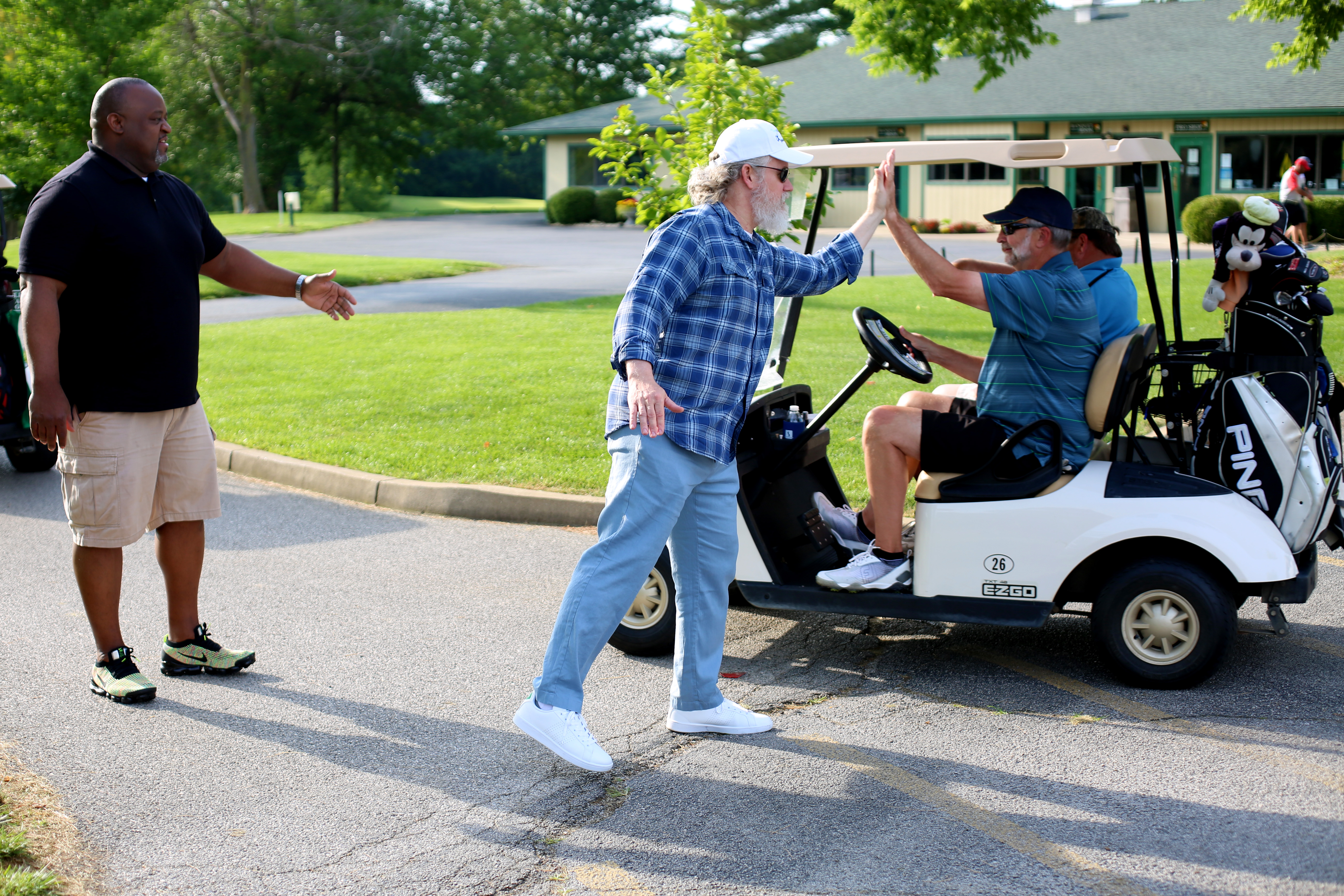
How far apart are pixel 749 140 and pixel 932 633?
7.05 feet

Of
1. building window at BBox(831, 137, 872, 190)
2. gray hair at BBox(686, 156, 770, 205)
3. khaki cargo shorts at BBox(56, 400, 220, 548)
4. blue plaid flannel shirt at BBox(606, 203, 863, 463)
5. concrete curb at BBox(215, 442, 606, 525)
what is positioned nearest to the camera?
blue plaid flannel shirt at BBox(606, 203, 863, 463)

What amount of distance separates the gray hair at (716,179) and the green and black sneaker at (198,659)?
7.48 ft

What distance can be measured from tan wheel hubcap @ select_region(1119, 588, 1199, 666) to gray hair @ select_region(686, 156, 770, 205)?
73.4 inches

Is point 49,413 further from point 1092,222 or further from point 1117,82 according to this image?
point 1117,82

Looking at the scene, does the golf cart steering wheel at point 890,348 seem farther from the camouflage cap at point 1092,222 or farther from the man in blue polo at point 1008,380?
the camouflage cap at point 1092,222

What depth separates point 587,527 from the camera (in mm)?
6527

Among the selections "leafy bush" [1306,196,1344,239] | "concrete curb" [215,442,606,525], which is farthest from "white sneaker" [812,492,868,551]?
"leafy bush" [1306,196,1344,239]

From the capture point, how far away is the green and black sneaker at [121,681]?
412 centimetres

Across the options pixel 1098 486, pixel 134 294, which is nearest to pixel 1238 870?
pixel 1098 486

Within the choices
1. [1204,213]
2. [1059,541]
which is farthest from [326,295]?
[1204,213]

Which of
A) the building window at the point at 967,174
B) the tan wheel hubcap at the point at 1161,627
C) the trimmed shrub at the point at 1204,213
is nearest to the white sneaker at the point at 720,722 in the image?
the tan wheel hubcap at the point at 1161,627

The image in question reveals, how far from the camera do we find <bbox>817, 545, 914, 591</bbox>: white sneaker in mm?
4270

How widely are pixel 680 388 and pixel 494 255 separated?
2376 centimetres

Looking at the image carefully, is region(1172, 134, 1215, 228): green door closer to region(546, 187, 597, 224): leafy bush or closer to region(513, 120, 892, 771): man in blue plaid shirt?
region(546, 187, 597, 224): leafy bush
